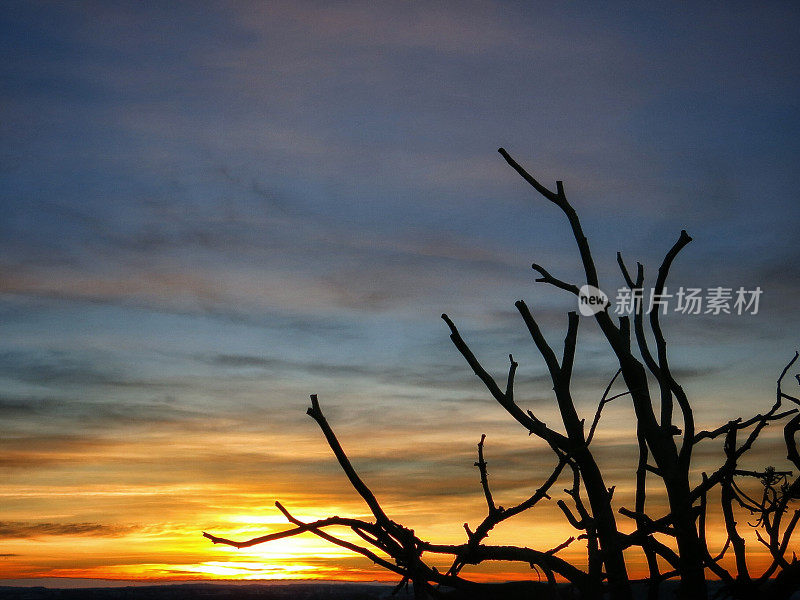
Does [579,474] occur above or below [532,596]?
above

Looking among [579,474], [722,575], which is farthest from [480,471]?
[722,575]

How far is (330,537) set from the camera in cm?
332

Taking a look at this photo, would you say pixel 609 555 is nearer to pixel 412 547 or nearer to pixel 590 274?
pixel 412 547

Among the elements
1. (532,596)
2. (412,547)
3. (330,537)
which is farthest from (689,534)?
(330,537)

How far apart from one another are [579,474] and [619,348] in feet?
2.54

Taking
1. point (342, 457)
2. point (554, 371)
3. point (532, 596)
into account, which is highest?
point (554, 371)

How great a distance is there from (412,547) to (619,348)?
1751 millimetres

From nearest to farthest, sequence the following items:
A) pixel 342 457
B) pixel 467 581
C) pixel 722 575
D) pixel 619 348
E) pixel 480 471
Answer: pixel 342 457 < pixel 467 581 < pixel 722 575 < pixel 480 471 < pixel 619 348

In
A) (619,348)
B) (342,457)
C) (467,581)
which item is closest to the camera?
(342,457)

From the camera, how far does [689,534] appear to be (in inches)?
151

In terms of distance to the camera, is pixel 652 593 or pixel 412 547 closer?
pixel 412 547

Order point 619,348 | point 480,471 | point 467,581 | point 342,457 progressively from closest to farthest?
point 342,457, point 467,581, point 480,471, point 619,348

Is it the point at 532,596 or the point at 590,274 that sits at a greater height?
the point at 590,274

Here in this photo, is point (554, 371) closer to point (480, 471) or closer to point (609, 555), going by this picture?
point (480, 471)
